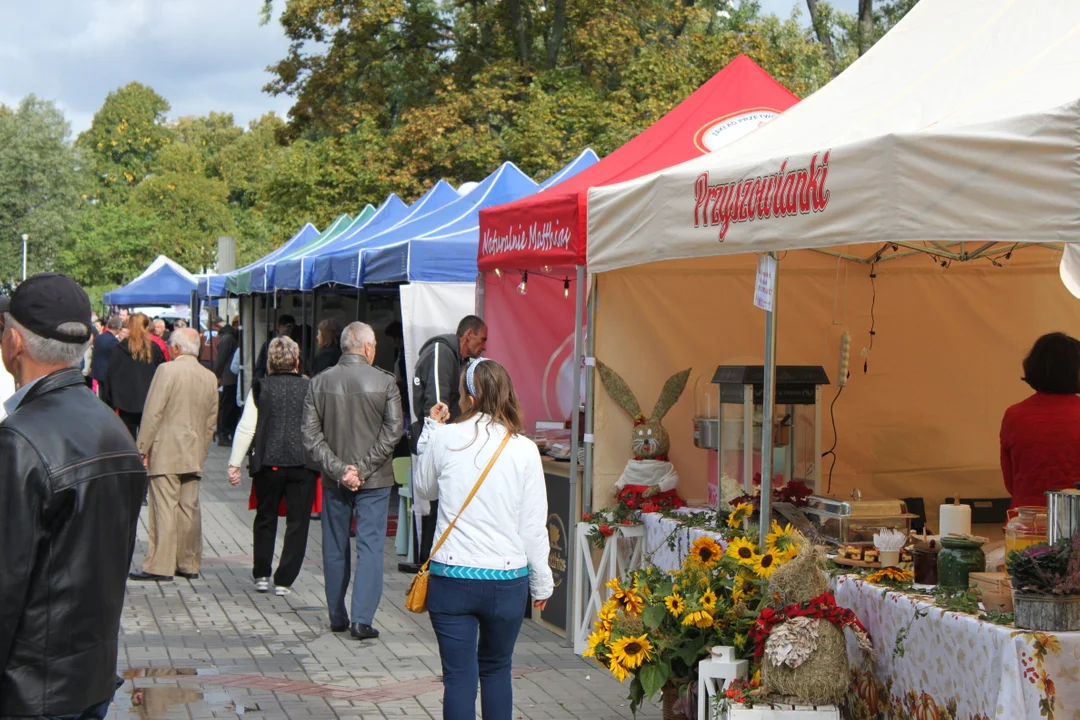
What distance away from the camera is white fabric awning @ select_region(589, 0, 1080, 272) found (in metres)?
3.97

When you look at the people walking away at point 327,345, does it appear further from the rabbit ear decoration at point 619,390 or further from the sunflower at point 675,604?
the sunflower at point 675,604

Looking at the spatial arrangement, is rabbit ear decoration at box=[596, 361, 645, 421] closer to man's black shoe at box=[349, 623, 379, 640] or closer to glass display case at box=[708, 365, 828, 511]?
glass display case at box=[708, 365, 828, 511]

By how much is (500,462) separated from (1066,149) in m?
2.30

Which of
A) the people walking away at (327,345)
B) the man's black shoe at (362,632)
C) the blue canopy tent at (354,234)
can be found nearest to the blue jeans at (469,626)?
the man's black shoe at (362,632)

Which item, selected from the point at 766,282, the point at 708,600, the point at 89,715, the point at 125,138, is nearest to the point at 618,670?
the point at 708,600

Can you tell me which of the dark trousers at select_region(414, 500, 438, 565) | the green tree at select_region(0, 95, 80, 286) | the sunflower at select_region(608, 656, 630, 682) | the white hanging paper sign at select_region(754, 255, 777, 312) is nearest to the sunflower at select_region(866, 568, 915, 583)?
the sunflower at select_region(608, 656, 630, 682)

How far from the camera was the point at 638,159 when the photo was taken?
8.16 metres

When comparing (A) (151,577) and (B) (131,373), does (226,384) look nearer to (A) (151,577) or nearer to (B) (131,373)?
(B) (131,373)

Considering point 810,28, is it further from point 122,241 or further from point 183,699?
point 122,241

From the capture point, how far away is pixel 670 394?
785cm

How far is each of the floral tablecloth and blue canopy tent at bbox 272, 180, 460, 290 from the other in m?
9.88

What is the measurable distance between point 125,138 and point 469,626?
76.9 metres

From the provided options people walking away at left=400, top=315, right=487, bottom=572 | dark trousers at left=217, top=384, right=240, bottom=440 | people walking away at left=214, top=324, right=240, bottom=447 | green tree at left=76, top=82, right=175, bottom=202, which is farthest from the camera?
green tree at left=76, top=82, right=175, bottom=202

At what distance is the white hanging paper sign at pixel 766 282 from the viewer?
5.54 meters
